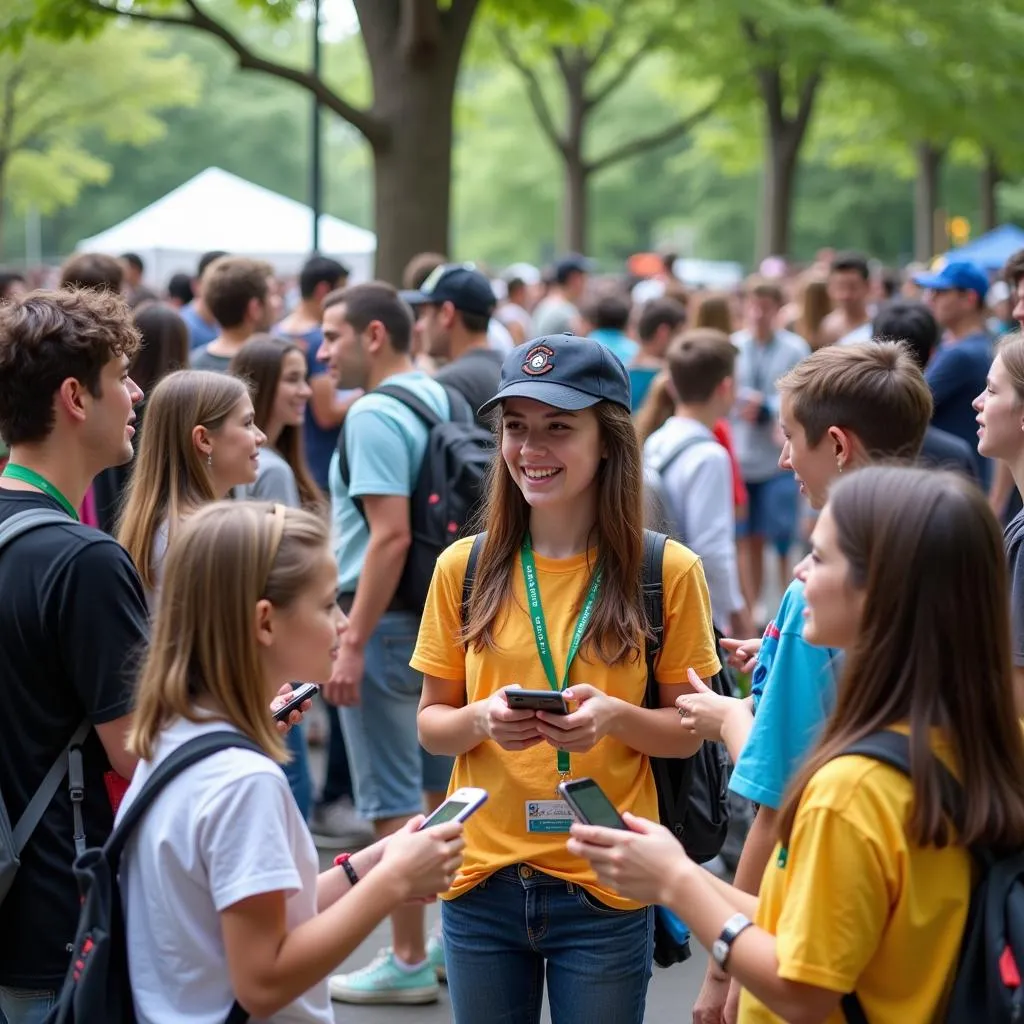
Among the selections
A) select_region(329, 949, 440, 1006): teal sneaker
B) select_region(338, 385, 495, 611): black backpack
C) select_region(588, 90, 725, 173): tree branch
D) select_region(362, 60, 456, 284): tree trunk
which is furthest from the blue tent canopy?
select_region(329, 949, 440, 1006): teal sneaker

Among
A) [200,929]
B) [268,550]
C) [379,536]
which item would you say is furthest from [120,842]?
[379,536]

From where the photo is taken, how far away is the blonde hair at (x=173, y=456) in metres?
A: 3.89

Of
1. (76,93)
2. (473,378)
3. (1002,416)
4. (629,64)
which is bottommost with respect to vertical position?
(1002,416)

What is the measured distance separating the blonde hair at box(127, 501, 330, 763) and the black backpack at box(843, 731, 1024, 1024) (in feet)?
3.18

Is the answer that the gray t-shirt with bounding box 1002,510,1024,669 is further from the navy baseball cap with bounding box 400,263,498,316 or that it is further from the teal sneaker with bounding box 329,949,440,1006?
the navy baseball cap with bounding box 400,263,498,316

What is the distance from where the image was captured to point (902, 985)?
7.07 ft

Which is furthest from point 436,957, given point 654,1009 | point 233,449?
point 233,449

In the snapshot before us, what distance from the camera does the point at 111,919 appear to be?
2.36 m

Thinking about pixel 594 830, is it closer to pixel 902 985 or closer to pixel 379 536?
pixel 902 985

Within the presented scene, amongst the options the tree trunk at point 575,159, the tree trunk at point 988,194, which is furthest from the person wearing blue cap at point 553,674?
the tree trunk at point 988,194

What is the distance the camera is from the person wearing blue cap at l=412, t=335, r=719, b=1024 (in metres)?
2.96

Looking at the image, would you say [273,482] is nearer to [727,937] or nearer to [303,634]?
[303,634]

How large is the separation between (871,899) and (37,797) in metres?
1.59

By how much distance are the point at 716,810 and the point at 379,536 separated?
2.09 metres
